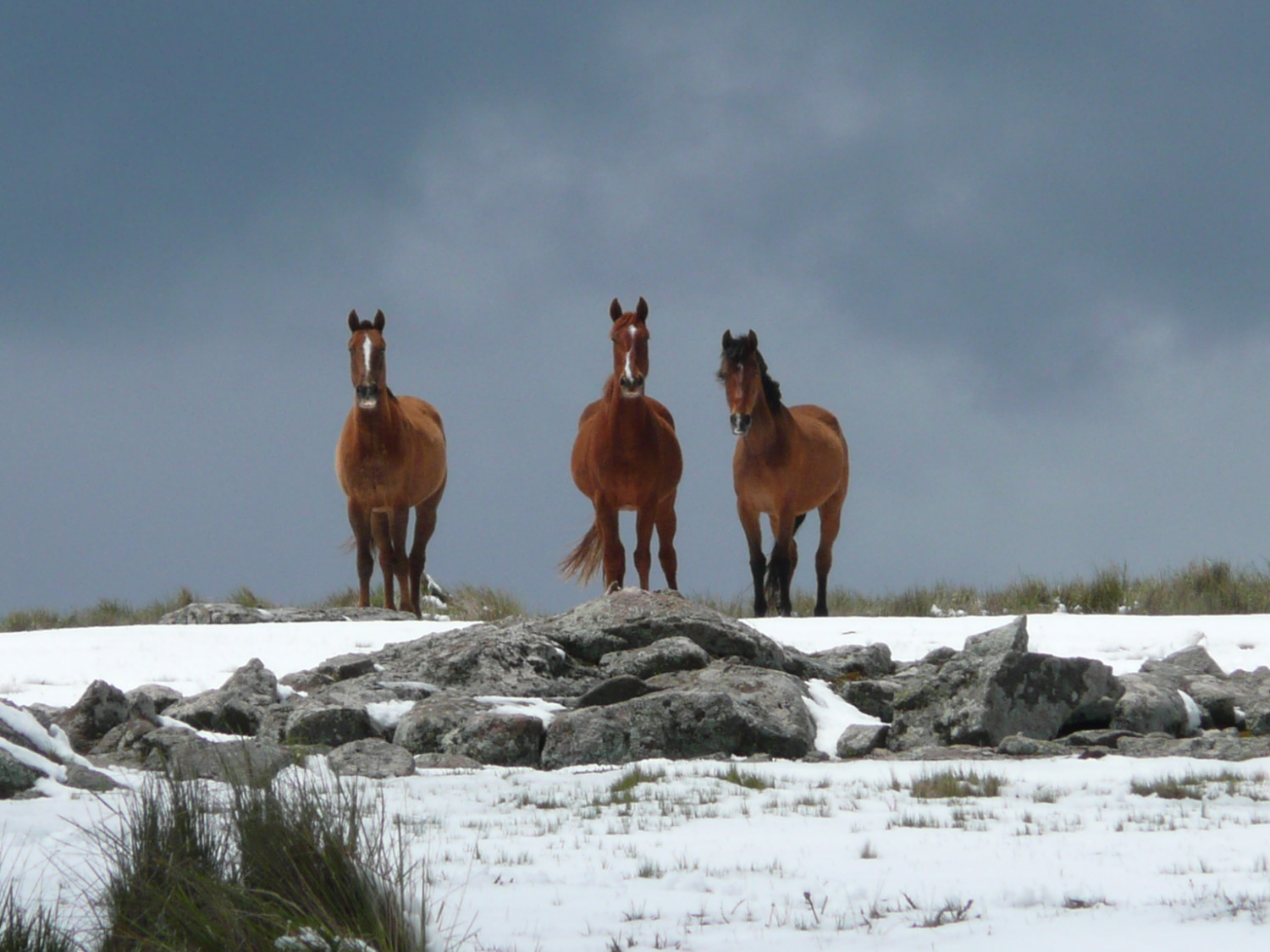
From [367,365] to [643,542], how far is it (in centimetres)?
378

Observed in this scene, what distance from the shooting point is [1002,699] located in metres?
9.46

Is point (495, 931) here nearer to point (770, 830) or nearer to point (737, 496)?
point (770, 830)

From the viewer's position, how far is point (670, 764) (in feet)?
26.5

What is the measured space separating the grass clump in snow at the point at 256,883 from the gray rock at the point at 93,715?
5.67 metres

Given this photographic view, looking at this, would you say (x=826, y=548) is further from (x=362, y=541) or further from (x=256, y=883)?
(x=256, y=883)

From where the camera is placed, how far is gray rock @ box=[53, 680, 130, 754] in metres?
9.61

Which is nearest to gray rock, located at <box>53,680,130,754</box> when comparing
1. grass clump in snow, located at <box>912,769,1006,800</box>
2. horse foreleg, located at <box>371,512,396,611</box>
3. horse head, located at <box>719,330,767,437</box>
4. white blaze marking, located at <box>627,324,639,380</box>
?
grass clump in snow, located at <box>912,769,1006,800</box>

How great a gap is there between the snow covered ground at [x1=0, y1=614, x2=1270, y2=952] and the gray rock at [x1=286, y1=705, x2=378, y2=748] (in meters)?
1.29

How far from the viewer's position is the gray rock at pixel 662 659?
10.5 meters

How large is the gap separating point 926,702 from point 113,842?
661 centimetres

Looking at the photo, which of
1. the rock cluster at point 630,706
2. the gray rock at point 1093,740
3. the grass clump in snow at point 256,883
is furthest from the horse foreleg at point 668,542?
the grass clump in snow at point 256,883

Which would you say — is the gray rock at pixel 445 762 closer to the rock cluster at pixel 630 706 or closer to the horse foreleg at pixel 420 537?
the rock cluster at pixel 630 706

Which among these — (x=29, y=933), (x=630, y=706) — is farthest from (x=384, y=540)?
(x=29, y=933)

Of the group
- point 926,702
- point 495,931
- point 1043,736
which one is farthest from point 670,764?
point 495,931
